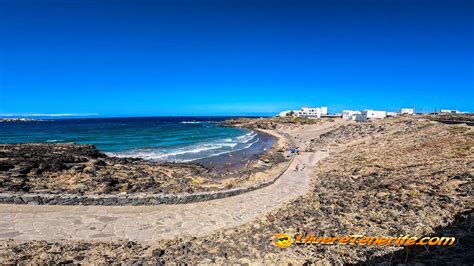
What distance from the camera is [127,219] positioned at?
883cm

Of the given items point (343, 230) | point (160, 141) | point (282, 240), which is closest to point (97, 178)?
point (282, 240)

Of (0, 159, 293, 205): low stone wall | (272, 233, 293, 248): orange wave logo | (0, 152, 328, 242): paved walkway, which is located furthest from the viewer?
(0, 159, 293, 205): low stone wall

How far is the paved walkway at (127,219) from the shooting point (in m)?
7.62

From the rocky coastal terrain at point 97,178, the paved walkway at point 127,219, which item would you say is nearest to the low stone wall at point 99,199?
the paved walkway at point 127,219

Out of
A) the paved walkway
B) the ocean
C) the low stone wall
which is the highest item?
the low stone wall

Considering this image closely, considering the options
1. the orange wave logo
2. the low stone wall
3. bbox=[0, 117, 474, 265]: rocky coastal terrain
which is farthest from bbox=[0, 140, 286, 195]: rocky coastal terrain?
the orange wave logo

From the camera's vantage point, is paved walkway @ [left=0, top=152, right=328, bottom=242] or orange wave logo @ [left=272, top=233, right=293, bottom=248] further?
paved walkway @ [left=0, top=152, right=328, bottom=242]

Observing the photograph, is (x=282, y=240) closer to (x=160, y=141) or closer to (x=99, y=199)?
(x=99, y=199)

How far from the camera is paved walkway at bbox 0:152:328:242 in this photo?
25.0 feet

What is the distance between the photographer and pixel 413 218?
7766mm

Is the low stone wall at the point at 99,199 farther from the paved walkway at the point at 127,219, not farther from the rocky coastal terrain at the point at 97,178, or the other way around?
the rocky coastal terrain at the point at 97,178

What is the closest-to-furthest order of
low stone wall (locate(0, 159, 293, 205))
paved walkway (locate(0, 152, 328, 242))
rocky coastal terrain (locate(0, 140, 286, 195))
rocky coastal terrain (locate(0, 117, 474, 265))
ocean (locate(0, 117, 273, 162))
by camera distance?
1. rocky coastal terrain (locate(0, 117, 474, 265))
2. paved walkway (locate(0, 152, 328, 242))
3. low stone wall (locate(0, 159, 293, 205))
4. rocky coastal terrain (locate(0, 140, 286, 195))
5. ocean (locate(0, 117, 273, 162))

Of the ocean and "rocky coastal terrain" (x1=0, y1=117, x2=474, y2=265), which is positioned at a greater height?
"rocky coastal terrain" (x1=0, y1=117, x2=474, y2=265)

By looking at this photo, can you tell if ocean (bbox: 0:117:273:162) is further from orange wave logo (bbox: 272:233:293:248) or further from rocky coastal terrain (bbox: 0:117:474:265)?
orange wave logo (bbox: 272:233:293:248)
